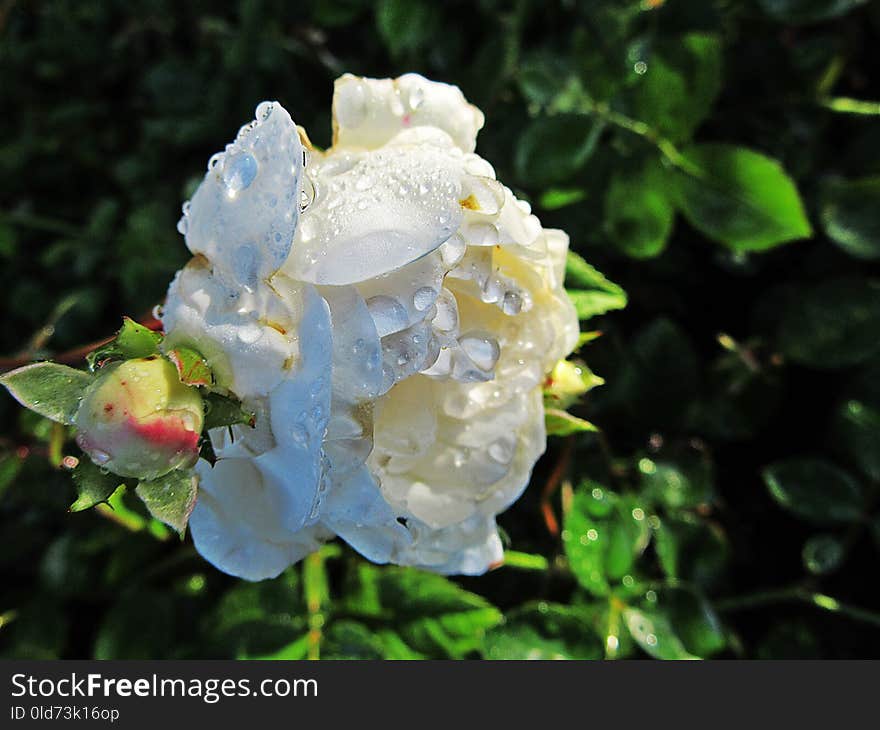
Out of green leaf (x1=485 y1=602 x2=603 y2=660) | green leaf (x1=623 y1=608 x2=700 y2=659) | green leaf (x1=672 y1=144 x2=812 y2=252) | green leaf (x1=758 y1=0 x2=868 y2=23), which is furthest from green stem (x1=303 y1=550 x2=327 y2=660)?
green leaf (x1=758 y1=0 x2=868 y2=23)

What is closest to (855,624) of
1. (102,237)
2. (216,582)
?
(216,582)

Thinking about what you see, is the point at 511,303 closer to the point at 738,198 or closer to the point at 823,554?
the point at 738,198

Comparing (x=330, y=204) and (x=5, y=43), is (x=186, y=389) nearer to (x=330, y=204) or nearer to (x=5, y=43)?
(x=330, y=204)

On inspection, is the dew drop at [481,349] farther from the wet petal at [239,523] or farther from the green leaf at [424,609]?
the green leaf at [424,609]

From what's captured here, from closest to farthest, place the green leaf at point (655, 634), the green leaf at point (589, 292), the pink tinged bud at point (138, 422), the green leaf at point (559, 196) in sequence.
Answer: the pink tinged bud at point (138, 422) < the green leaf at point (589, 292) < the green leaf at point (655, 634) < the green leaf at point (559, 196)

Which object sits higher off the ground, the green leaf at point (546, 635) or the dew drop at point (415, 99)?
the dew drop at point (415, 99)

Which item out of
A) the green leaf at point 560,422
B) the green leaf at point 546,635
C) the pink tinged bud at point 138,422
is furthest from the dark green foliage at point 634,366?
the pink tinged bud at point 138,422
